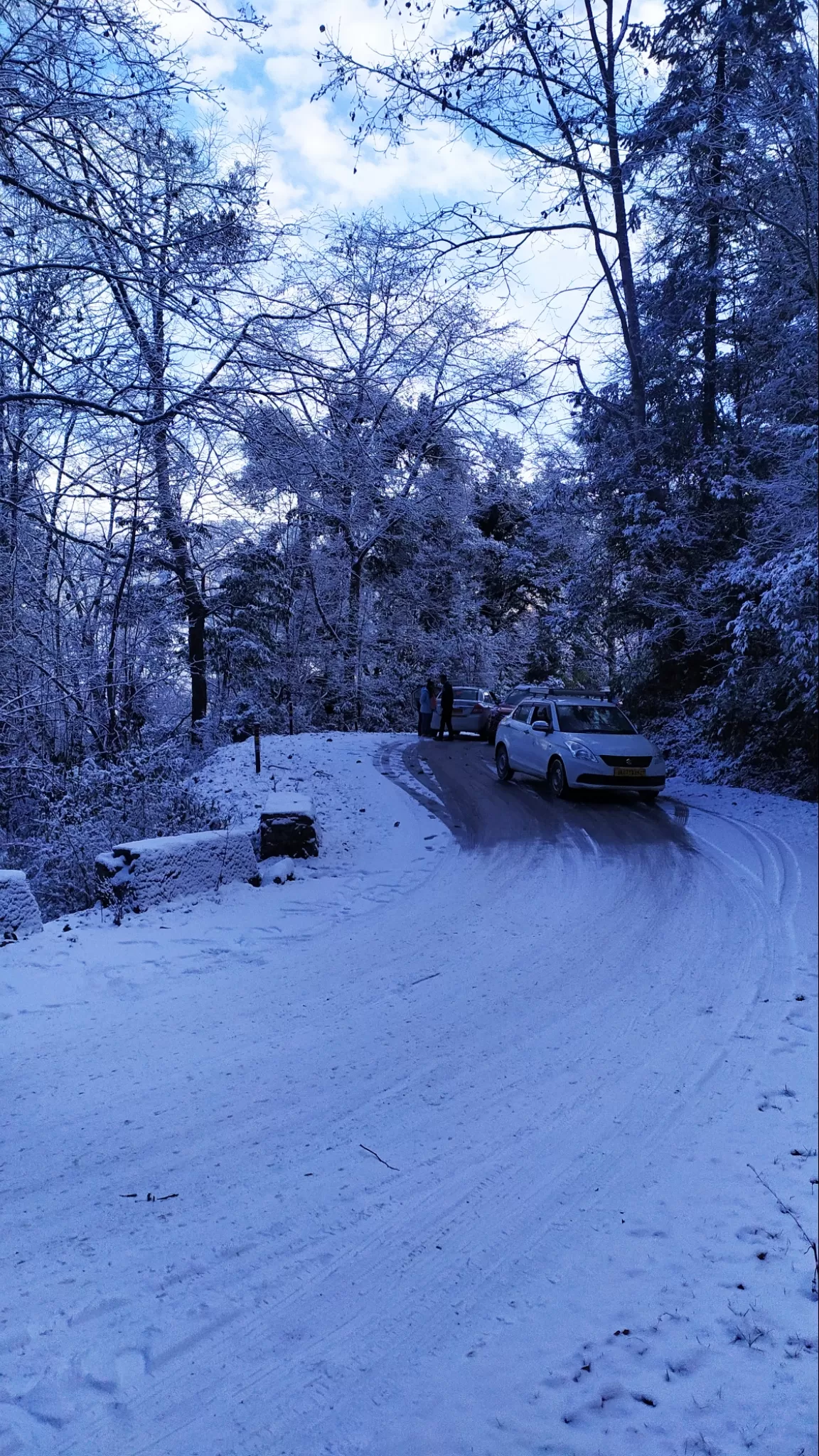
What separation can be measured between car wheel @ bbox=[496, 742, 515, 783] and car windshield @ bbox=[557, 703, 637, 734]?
9252 millimetres

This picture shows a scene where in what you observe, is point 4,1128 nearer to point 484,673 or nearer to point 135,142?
point 135,142

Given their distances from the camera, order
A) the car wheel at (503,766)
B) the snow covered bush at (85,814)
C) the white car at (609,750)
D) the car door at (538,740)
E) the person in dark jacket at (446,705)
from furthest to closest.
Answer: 1. the person in dark jacket at (446,705)
2. the car wheel at (503,766)
3. the snow covered bush at (85,814)
4. the car door at (538,740)
5. the white car at (609,750)

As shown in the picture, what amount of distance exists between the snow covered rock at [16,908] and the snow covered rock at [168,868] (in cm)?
70

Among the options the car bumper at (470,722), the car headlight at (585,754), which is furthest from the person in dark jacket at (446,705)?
the car headlight at (585,754)

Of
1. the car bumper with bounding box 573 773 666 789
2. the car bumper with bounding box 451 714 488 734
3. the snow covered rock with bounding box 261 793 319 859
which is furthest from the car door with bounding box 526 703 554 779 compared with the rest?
the car bumper with bounding box 451 714 488 734

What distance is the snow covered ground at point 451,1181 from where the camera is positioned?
1.07 metres

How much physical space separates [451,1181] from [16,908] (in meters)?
4.51

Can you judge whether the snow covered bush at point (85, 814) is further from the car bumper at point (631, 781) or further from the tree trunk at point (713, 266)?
the tree trunk at point (713, 266)

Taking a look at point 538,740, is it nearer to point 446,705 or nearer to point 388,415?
point 388,415

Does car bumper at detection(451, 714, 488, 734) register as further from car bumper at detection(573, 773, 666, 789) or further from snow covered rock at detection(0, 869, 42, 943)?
car bumper at detection(573, 773, 666, 789)

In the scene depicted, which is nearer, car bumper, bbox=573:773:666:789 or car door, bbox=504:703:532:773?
car bumper, bbox=573:773:666:789

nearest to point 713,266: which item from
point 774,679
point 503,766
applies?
point 774,679

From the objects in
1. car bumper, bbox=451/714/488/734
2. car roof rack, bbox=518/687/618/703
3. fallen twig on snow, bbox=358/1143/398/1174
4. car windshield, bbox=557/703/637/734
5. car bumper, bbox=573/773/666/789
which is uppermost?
car bumper, bbox=451/714/488/734

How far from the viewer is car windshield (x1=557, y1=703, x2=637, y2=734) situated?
4.34ft
